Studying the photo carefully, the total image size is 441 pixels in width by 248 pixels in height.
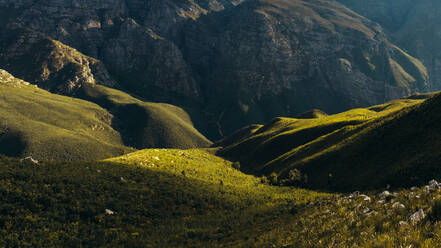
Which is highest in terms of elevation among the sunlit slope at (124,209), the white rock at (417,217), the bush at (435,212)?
the bush at (435,212)

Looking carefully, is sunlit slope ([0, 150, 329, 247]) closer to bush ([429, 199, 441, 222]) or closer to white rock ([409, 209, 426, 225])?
white rock ([409, 209, 426, 225])

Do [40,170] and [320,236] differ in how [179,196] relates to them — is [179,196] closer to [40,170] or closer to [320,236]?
[40,170]

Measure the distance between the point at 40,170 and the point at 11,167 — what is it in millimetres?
5865

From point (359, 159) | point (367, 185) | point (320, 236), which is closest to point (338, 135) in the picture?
point (359, 159)

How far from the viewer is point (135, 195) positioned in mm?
55781

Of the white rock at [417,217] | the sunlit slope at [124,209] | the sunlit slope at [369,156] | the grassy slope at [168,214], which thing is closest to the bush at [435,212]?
the grassy slope at [168,214]

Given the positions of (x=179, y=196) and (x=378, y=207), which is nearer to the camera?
(x=378, y=207)

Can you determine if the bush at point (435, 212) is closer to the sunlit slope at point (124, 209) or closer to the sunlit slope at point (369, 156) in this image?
the sunlit slope at point (124, 209)

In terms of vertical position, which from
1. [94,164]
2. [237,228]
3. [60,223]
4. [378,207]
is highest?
[378,207]

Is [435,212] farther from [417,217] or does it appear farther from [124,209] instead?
[124,209]

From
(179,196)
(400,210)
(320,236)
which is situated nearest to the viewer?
(400,210)

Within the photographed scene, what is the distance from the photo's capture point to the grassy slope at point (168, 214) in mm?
18441

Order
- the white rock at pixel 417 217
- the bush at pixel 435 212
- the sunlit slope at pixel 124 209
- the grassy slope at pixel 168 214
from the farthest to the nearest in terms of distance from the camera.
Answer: the sunlit slope at pixel 124 209
the grassy slope at pixel 168 214
the white rock at pixel 417 217
the bush at pixel 435 212

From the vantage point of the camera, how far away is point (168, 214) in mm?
51938
